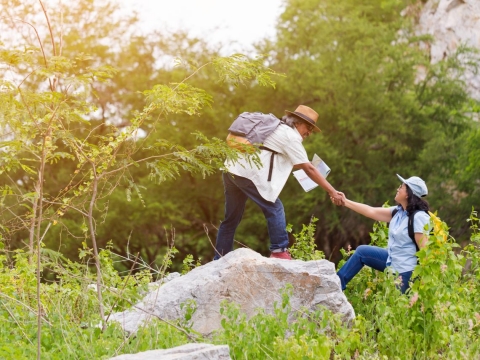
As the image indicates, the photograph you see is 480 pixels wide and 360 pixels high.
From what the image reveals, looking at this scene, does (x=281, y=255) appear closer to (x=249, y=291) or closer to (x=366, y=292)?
(x=366, y=292)

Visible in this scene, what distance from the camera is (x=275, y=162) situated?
22.8 feet

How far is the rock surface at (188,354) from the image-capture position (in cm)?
405

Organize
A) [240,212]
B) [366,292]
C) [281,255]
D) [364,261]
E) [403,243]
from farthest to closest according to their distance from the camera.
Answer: [240,212]
[281,255]
[364,261]
[366,292]
[403,243]

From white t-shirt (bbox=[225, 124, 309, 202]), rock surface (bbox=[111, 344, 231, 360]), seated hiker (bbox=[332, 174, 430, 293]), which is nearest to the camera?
rock surface (bbox=[111, 344, 231, 360])

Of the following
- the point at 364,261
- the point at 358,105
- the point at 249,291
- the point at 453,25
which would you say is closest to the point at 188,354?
the point at 249,291

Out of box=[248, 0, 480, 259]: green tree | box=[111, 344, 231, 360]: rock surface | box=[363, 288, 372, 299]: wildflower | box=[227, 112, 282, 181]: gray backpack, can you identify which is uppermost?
box=[227, 112, 282, 181]: gray backpack

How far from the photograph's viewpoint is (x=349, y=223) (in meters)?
23.0

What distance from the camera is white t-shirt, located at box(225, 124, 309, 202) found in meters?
6.83

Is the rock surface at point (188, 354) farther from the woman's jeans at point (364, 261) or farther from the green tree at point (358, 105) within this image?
the green tree at point (358, 105)

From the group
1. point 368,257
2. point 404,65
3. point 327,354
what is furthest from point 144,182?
point 327,354

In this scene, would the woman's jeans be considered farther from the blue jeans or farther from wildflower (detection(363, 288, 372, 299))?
the blue jeans

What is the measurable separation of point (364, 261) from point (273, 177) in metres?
1.05

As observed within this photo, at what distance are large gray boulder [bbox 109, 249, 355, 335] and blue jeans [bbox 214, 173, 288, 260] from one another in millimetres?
573

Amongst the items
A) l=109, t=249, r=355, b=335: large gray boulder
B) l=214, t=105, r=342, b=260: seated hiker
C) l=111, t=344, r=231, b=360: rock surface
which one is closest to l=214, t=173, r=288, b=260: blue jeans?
l=214, t=105, r=342, b=260: seated hiker
